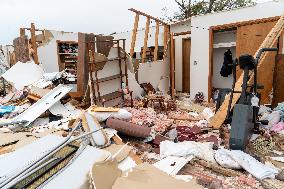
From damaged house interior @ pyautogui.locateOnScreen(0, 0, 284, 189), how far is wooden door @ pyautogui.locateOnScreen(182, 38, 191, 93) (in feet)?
0.16

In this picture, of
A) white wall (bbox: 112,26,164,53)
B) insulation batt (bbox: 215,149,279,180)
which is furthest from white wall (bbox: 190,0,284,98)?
insulation batt (bbox: 215,149,279,180)

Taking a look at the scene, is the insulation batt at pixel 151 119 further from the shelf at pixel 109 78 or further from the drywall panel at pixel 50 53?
the drywall panel at pixel 50 53

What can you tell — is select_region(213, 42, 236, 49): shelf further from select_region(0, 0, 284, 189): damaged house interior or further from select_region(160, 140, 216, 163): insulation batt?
select_region(160, 140, 216, 163): insulation batt

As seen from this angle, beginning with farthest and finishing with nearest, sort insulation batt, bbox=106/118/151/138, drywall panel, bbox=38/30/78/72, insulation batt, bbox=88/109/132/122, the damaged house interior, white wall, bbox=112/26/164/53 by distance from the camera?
white wall, bbox=112/26/164/53
drywall panel, bbox=38/30/78/72
insulation batt, bbox=88/109/132/122
insulation batt, bbox=106/118/151/138
the damaged house interior

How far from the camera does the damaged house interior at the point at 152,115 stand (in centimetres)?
235

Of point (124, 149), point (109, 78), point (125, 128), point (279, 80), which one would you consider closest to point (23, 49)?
point (109, 78)

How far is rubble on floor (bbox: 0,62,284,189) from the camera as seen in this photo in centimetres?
203

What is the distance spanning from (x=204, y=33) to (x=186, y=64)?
2.71m

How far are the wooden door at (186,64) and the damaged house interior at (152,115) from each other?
49 mm

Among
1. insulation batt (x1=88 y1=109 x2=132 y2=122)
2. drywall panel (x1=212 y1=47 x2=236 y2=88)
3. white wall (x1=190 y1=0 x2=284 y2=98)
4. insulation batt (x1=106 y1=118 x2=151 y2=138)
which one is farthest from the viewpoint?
drywall panel (x1=212 y1=47 x2=236 y2=88)

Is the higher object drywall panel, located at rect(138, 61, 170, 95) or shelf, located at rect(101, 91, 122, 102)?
drywall panel, located at rect(138, 61, 170, 95)

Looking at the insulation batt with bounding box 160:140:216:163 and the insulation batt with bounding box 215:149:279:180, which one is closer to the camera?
the insulation batt with bounding box 215:149:279:180

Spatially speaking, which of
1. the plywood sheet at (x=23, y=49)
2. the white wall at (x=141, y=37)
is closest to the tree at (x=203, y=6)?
the white wall at (x=141, y=37)

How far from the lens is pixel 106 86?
297 inches
